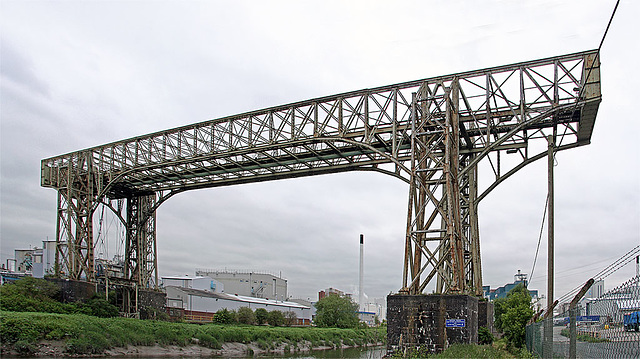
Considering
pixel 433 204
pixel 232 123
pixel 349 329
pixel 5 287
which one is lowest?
pixel 349 329

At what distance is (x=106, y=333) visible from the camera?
1321 inches

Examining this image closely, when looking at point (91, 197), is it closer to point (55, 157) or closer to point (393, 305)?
point (55, 157)

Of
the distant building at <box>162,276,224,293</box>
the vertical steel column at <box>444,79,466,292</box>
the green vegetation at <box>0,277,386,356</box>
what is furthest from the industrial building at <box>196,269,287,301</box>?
the vertical steel column at <box>444,79,466,292</box>

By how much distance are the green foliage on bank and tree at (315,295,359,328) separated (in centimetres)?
2013

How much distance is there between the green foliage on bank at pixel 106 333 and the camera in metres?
28.8

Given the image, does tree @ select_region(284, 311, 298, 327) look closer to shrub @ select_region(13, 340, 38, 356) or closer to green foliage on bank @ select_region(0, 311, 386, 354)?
green foliage on bank @ select_region(0, 311, 386, 354)

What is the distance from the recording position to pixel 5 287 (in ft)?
119

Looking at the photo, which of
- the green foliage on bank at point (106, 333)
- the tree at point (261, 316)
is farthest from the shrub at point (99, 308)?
the tree at point (261, 316)

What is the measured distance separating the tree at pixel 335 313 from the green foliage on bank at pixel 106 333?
793 inches

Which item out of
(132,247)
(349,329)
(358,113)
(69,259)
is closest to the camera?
(358,113)

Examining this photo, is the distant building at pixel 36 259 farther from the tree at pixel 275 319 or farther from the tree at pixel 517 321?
the tree at pixel 517 321

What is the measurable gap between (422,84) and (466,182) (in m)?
6.74

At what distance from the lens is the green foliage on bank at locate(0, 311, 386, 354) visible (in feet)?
94.5

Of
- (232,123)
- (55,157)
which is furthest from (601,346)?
(55,157)
